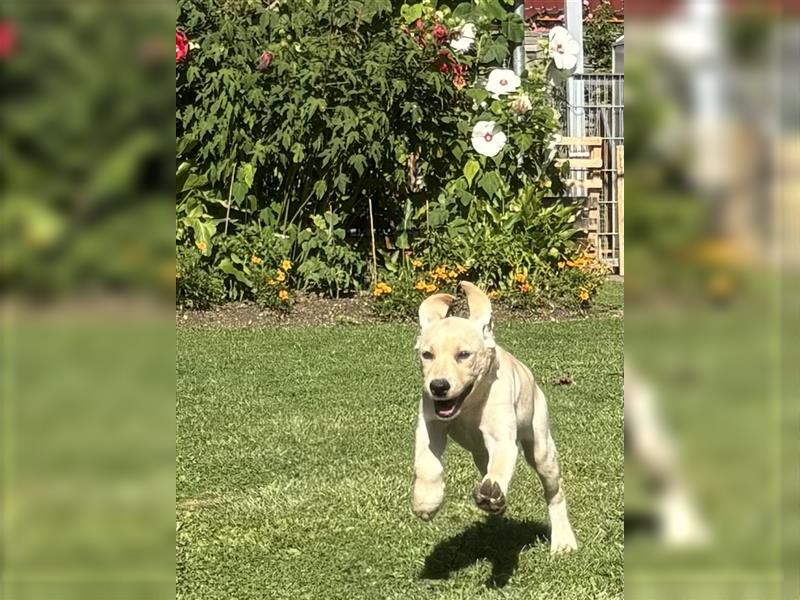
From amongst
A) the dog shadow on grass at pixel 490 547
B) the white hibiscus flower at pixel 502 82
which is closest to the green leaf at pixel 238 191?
the white hibiscus flower at pixel 502 82

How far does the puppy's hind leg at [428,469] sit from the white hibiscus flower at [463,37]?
7234mm

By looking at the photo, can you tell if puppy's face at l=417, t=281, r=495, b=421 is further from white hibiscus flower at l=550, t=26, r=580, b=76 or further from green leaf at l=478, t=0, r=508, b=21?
green leaf at l=478, t=0, r=508, b=21

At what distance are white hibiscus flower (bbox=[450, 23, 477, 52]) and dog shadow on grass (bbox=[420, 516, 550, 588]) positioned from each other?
21.4 feet

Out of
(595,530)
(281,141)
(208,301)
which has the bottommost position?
(595,530)

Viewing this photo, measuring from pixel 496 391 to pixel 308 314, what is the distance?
6.19 m

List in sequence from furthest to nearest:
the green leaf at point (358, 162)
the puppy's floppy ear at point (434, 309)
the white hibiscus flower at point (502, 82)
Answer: the white hibiscus flower at point (502, 82) < the green leaf at point (358, 162) < the puppy's floppy ear at point (434, 309)

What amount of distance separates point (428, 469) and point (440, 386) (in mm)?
315

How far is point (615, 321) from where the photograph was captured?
335 inches

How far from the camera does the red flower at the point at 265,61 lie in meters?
8.98

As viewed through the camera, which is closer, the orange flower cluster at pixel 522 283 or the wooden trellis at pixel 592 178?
the orange flower cluster at pixel 522 283

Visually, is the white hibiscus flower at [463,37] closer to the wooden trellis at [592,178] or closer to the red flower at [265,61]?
the wooden trellis at [592,178]

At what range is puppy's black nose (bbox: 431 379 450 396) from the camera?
8.34ft
